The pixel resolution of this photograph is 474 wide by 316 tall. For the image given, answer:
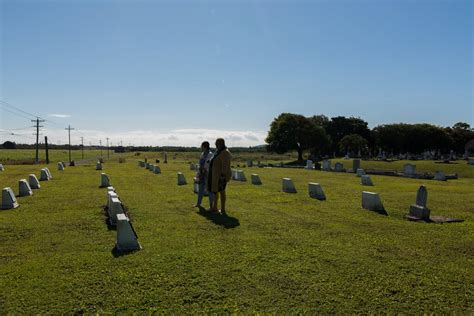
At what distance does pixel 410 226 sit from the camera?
9633 mm

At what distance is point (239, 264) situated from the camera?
6.38 m

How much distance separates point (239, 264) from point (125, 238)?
96.0 inches

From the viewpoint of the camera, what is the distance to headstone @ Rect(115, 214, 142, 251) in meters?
7.18

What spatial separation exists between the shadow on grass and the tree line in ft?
181

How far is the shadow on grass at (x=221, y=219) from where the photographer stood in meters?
9.65

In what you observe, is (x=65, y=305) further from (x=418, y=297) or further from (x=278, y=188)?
(x=278, y=188)

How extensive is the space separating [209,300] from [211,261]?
151cm

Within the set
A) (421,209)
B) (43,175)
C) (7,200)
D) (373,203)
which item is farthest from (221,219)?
(43,175)

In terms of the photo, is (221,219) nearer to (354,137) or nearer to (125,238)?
(125,238)

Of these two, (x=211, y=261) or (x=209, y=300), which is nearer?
(x=209, y=300)

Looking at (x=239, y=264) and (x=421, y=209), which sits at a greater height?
(x=421, y=209)

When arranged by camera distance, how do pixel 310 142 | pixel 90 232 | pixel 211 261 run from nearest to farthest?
1. pixel 211 261
2. pixel 90 232
3. pixel 310 142

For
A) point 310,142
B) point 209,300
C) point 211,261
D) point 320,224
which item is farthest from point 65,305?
point 310,142

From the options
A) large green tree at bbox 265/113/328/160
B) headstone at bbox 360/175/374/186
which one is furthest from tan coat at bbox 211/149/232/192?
large green tree at bbox 265/113/328/160
